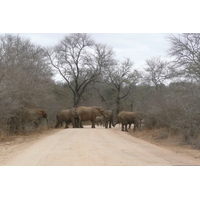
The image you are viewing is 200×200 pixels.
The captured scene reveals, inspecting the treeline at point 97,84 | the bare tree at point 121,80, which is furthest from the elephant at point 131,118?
the bare tree at point 121,80

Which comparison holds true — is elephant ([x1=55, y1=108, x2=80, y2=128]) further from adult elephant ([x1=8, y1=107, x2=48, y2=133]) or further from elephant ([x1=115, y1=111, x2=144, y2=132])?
adult elephant ([x1=8, y1=107, x2=48, y2=133])

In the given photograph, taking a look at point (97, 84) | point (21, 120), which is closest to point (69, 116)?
point (21, 120)

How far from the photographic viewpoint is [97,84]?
58.0 metres

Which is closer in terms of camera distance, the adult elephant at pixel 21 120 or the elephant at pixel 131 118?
the adult elephant at pixel 21 120

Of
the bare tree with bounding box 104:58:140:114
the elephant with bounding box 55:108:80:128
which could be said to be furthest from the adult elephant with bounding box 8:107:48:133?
the bare tree with bounding box 104:58:140:114

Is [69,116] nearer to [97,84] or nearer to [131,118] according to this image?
[131,118]

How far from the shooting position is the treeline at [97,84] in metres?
19.7

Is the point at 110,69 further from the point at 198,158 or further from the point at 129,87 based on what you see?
the point at 198,158

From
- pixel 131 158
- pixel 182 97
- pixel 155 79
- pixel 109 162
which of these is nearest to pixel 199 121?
pixel 182 97

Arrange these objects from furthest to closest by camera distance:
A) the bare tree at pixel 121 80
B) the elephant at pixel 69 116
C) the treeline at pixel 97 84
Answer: the bare tree at pixel 121 80 < the elephant at pixel 69 116 < the treeline at pixel 97 84

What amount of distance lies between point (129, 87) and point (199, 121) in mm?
41897

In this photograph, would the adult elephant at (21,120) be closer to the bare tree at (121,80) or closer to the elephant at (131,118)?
the elephant at (131,118)

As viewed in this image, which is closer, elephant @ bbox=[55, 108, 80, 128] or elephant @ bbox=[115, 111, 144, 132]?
elephant @ bbox=[115, 111, 144, 132]

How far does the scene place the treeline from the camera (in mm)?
19688
